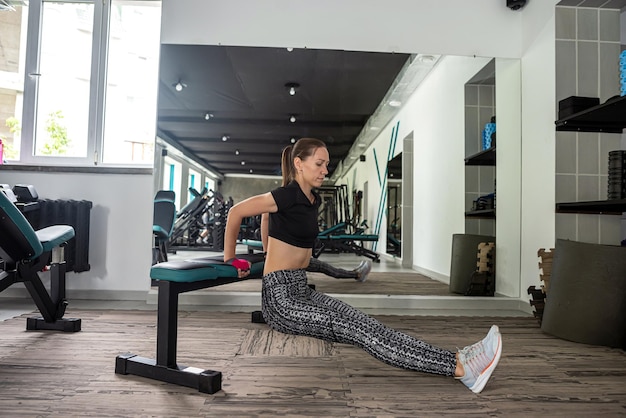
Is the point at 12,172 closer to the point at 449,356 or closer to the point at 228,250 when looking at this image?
the point at 228,250

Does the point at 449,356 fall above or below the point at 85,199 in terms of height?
below

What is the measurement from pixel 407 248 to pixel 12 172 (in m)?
3.23

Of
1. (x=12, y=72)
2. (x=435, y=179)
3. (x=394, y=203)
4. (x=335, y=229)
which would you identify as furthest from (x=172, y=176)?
(x=435, y=179)

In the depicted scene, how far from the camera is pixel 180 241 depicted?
350 centimetres

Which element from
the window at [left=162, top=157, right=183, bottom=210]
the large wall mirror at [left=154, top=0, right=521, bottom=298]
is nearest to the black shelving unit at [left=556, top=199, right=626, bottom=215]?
the large wall mirror at [left=154, top=0, right=521, bottom=298]

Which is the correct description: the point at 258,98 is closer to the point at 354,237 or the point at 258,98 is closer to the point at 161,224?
the point at 161,224

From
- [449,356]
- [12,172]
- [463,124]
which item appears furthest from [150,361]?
[463,124]

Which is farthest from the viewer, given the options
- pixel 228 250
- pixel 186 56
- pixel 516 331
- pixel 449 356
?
pixel 186 56

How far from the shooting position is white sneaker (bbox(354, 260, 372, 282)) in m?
3.73

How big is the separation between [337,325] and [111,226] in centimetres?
238

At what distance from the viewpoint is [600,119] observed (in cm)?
285

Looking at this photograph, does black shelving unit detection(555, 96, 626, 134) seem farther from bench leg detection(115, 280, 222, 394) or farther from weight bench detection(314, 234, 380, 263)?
bench leg detection(115, 280, 222, 394)

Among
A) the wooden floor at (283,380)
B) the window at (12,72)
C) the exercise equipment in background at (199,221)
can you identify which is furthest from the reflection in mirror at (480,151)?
the window at (12,72)

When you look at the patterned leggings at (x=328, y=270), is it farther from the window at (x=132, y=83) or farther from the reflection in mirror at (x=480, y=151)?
the window at (x=132, y=83)
